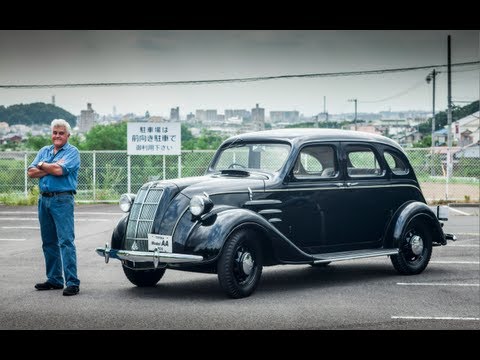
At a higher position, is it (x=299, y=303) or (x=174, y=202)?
(x=174, y=202)

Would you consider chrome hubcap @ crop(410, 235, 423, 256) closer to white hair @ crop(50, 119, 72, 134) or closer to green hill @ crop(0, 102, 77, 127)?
white hair @ crop(50, 119, 72, 134)

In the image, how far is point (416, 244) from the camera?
11609 millimetres

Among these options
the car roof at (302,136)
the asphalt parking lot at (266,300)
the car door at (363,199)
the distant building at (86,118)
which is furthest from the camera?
the distant building at (86,118)

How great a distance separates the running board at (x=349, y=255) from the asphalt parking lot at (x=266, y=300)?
347 millimetres

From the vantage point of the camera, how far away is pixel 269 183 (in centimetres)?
1023

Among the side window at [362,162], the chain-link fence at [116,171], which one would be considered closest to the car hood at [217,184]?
the side window at [362,162]

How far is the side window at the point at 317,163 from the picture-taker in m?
10.8

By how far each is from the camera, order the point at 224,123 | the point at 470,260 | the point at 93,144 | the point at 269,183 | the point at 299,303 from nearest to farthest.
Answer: the point at 299,303, the point at 269,183, the point at 470,260, the point at 93,144, the point at 224,123

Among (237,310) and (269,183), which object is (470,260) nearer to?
(269,183)

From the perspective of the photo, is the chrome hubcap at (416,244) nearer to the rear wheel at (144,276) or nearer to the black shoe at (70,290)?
the rear wheel at (144,276)

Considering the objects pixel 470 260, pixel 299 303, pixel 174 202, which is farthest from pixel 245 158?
pixel 470 260

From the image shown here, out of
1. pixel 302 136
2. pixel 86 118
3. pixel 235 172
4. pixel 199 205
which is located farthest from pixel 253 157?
pixel 86 118

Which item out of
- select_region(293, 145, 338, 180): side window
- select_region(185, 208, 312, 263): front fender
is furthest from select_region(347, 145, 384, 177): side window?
select_region(185, 208, 312, 263): front fender

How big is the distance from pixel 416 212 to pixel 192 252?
3.70 metres
